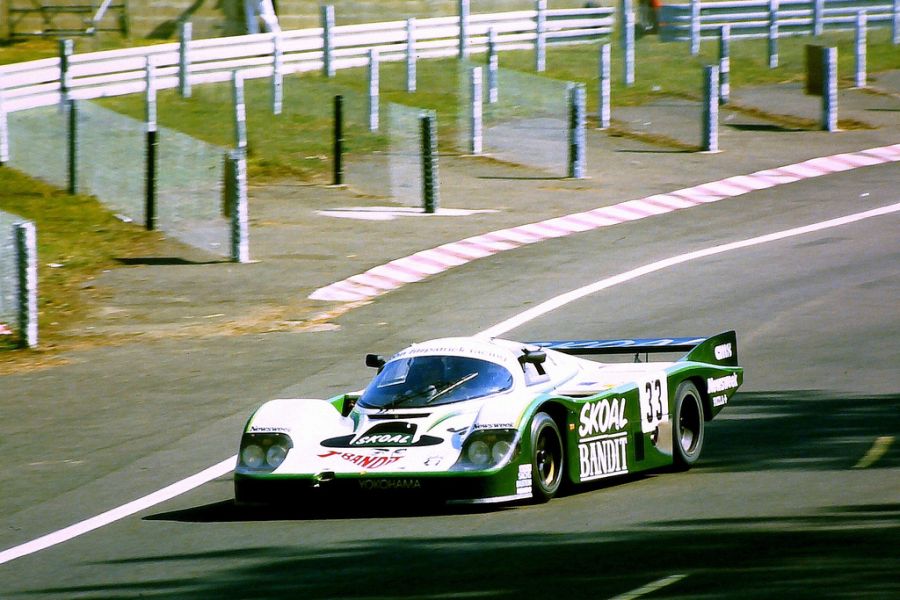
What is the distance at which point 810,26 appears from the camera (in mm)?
41688

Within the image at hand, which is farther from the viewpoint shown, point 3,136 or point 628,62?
point 628,62

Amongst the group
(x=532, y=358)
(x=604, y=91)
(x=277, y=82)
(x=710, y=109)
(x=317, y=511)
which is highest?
(x=277, y=82)

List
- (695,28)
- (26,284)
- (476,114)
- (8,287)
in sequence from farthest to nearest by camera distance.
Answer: (695,28) → (476,114) → (8,287) → (26,284)

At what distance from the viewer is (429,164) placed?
2506 cm

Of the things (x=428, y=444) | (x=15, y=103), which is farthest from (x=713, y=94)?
(x=428, y=444)

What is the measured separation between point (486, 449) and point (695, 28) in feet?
99.1

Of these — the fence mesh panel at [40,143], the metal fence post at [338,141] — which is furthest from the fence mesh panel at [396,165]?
the fence mesh panel at [40,143]

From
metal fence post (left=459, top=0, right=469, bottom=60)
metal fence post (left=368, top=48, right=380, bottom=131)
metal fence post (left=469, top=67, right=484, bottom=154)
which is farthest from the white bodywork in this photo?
metal fence post (left=459, top=0, right=469, bottom=60)

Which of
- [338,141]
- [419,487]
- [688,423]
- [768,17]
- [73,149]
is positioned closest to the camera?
[419,487]

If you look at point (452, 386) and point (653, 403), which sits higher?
point (452, 386)

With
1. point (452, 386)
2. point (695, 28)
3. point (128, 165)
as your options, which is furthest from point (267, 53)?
point (452, 386)

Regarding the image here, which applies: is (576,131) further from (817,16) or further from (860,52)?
(817,16)

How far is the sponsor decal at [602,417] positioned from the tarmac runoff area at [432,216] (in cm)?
748

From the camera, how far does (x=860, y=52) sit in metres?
34.9
